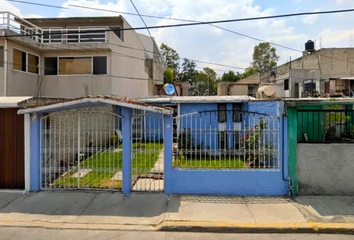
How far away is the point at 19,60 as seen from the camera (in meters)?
13.2

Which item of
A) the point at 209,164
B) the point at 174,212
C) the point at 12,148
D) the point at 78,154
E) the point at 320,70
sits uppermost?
the point at 320,70

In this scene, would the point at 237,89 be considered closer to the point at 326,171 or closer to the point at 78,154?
the point at 326,171

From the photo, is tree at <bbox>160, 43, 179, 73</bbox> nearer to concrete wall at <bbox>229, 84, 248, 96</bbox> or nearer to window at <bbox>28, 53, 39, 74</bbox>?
concrete wall at <bbox>229, 84, 248, 96</bbox>

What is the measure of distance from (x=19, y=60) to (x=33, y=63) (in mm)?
1052

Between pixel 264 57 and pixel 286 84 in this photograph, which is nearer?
pixel 286 84

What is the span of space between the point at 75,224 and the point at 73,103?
268 cm

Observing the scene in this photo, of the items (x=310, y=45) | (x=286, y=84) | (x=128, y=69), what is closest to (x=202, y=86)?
(x=310, y=45)

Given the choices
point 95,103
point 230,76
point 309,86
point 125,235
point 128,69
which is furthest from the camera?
point 230,76

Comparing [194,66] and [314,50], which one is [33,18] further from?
[194,66]

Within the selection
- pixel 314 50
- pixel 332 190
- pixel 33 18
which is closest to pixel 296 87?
pixel 314 50

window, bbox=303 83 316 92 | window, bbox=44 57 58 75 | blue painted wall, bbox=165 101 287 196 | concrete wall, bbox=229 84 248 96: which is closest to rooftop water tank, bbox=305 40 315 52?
concrete wall, bbox=229 84 248 96

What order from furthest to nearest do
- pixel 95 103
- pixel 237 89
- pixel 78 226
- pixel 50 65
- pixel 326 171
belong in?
pixel 237 89 → pixel 50 65 → pixel 95 103 → pixel 326 171 → pixel 78 226

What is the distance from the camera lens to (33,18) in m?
17.6

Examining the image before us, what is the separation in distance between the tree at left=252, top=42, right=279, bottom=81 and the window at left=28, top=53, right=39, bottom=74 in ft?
133
